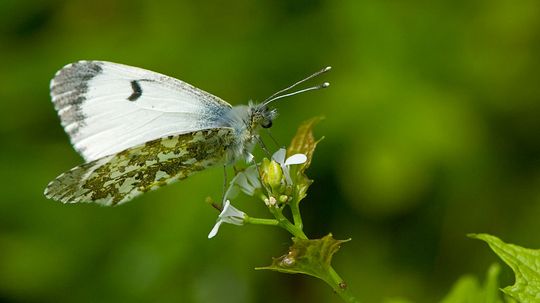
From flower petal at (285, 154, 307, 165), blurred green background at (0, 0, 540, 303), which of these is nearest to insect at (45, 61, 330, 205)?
flower petal at (285, 154, 307, 165)

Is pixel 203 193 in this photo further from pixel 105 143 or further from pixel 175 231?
pixel 105 143

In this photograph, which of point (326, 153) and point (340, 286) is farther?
point (326, 153)

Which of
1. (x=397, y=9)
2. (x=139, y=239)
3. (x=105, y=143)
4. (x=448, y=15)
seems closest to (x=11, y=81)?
(x=139, y=239)

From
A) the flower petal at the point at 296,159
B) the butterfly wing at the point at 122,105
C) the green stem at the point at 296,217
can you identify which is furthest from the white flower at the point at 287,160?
the butterfly wing at the point at 122,105

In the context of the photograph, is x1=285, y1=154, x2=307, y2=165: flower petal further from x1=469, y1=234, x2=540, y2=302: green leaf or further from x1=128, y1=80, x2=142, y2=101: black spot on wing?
x1=128, y1=80, x2=142, y2=101: black spot on wing

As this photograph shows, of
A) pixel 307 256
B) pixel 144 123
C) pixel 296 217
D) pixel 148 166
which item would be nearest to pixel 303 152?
pixel 296 217

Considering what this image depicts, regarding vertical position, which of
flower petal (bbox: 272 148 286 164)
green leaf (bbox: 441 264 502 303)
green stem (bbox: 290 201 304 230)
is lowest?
green leaf (bbox: 441 264 502 303)

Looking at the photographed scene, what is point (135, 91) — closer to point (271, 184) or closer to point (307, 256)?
point (271, 184)
